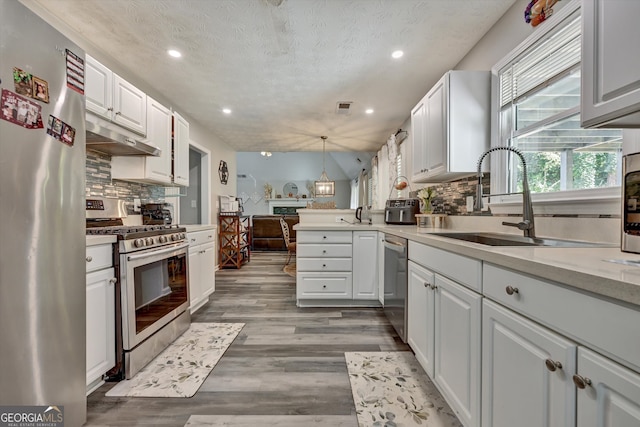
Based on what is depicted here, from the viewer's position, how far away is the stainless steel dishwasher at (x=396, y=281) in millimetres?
1963

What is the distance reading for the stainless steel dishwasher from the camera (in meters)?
1.96

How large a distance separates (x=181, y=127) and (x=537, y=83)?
3328 mm

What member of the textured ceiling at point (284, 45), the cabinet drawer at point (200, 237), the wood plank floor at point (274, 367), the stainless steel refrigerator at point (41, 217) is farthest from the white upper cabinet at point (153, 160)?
the wood plank floor at point (274, 367)

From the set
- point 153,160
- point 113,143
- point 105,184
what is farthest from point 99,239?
point 153,160

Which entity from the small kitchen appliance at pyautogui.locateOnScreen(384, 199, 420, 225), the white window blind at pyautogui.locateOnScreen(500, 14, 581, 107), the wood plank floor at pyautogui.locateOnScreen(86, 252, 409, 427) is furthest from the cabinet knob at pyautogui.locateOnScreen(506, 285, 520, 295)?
the small kitchen appliance at pyautogui.locateOnScreen(384, 199, 420, 225)

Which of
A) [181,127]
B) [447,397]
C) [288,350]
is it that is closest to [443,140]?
[447,397]

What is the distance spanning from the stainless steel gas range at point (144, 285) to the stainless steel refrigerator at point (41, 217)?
366 millimetres

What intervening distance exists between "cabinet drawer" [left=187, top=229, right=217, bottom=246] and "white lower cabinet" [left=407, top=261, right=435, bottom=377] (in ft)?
6.80

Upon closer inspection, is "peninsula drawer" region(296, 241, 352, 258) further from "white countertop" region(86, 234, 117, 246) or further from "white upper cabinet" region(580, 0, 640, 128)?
"white upper cabinet" region(580, 0, 640, 128)

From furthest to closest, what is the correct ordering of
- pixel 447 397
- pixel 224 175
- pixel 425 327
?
pixel 224 175 < pixel 425 327 < pixel 447 397

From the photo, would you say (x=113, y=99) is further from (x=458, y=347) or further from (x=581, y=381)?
(x=581, y=381)

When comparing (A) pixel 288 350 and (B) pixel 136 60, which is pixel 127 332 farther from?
(B) pixel 136 60

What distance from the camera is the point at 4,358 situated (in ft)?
3.10

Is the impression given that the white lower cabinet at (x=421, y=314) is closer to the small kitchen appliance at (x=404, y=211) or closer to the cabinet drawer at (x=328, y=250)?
the cabinet drawer at (x=328, y=250)
